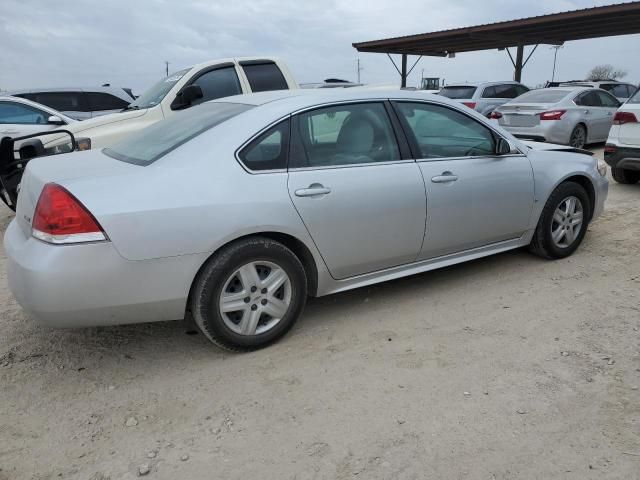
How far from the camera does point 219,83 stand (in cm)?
694

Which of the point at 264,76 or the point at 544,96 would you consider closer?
the point at 264,76

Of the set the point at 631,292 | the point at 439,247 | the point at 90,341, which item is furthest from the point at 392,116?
the point at 90,341

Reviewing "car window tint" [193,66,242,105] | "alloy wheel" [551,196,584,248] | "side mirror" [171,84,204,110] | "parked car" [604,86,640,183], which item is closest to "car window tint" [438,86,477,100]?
"parked car" [604,86,640,183]

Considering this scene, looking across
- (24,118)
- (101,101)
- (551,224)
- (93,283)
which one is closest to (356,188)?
(93,283)

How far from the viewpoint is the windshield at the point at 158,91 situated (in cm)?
692

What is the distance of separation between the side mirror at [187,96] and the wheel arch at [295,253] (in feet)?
13.0

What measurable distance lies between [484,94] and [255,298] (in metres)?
12.2

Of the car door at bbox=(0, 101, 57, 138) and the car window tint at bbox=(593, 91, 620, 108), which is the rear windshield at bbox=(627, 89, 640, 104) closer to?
the car window tint at bbox=(593, 91, 620, 108)

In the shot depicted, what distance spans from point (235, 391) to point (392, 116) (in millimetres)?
2095

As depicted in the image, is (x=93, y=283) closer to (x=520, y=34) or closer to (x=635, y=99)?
(x=635, y=99)

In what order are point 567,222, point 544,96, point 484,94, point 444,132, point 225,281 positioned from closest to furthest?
1. point 225,281
2. point 444,132
3. point 567,222
4. point 544,96
5. point 484,94

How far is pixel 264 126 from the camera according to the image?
3.21 meters

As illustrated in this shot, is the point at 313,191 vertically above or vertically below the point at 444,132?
below

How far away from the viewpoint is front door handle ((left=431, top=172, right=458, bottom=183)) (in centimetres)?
373
